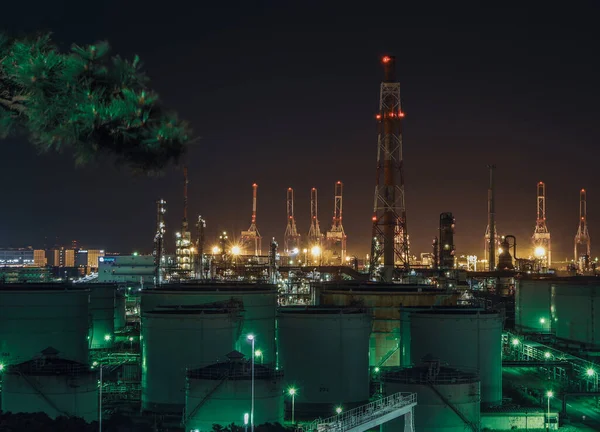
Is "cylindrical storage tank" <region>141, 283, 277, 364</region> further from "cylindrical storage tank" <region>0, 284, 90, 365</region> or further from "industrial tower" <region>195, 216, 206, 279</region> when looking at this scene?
"industrial tower" <region>195, 216, 206, 279</region>

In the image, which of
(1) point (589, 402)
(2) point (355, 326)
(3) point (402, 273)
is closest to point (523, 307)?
(3) point (402, 273)

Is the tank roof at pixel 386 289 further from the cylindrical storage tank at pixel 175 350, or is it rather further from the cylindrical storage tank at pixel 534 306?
the cylindrical storage tank at pixel 534 306

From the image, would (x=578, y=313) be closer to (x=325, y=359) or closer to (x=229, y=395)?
(x=325, y=359)

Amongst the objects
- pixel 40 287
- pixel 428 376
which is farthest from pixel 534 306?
pixel 40 287

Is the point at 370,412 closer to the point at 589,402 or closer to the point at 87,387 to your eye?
the point at 87,387

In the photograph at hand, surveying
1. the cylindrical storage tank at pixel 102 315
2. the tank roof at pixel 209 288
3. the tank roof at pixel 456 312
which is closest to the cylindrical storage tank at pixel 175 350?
the tank roof at pixel 209 288
